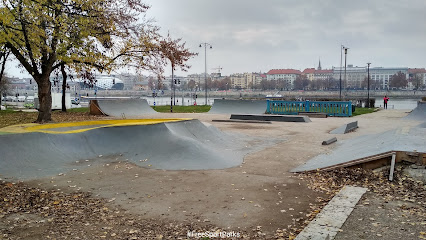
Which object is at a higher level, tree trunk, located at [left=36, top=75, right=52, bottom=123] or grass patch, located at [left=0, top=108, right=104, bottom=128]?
tree trunk, located at [left=36, top=75, right=52, bottom=123]

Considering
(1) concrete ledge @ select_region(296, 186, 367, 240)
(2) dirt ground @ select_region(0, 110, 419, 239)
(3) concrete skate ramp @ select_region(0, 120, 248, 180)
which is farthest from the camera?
(3) concrete skate ramp @ select_region(0, 120, 248, 180)

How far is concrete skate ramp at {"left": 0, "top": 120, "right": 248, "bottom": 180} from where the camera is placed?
28.0 ft

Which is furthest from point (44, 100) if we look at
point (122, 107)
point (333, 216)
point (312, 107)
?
point (312, 107)

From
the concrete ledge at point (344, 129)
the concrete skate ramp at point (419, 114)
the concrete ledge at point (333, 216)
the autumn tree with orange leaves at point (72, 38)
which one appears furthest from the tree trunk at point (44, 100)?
the concrete skate ramp at point (419, 114)

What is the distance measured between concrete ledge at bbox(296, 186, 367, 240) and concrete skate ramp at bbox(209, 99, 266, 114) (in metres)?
24.0

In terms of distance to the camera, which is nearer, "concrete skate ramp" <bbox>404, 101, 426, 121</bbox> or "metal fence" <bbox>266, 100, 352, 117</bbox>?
"concrete skate ramp" <bbox>404, 101, 426, 121</bbox>

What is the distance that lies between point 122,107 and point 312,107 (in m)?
16.1

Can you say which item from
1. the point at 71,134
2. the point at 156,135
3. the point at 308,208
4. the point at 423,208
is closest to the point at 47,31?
the point at 71,134

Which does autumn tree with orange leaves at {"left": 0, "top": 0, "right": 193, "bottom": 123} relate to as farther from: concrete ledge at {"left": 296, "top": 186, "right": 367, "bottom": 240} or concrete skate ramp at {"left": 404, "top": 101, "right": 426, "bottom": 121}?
concrete skate ramp at {"left": 404, "top": 101, "right": 426, "bottom": 121}

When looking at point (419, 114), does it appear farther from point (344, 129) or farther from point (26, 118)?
point (26, 118)

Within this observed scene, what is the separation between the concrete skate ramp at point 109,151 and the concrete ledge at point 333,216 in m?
3.50

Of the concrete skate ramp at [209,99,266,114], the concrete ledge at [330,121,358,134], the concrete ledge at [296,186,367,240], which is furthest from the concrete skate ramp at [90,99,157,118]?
the concrete ledge at [296,186,367,240]

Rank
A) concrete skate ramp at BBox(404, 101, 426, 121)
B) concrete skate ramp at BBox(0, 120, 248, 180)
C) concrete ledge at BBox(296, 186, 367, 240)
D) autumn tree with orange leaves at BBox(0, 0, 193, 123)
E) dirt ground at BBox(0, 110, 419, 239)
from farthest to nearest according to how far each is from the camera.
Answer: concrete skate ramp at BBox(404, 101, 426, 121) → autumn tree with orange leaves at BBox(0, 0, 193, 123) → concrete skate ramp at BBox(0, 120, 248, 180) → dirt ground at BBox(0, 110, 419, 239) → concrete ledge at BBox(296, 186, 367, 240)

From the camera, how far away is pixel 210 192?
6.70m
